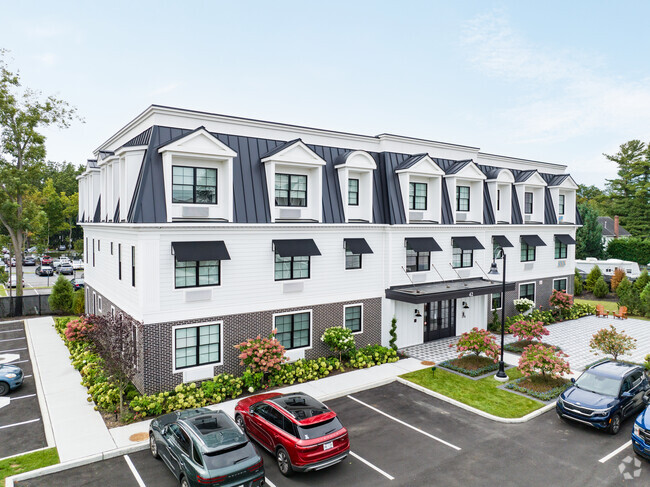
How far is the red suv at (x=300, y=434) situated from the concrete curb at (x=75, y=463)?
3.71m

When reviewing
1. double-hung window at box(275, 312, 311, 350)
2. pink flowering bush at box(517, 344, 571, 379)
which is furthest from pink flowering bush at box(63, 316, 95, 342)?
pink flowering bush at box(517, 344, 571, 379)

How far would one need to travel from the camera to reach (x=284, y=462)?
38.1 ft

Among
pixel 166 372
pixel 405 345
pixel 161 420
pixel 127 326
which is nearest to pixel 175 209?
pixel 127 326

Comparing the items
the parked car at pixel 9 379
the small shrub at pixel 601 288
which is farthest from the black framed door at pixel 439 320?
the small shrub at pixel 601 288

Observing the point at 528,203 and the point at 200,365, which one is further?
the point at 528,203

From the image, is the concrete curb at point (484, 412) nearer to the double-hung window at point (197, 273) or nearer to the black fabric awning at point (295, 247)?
the black fabric awning at point (295, 247)

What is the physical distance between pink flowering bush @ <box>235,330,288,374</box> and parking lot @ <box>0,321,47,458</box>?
7.18m

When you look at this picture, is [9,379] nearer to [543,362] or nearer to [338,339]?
[338,339]

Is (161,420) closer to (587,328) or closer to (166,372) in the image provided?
(166,372)

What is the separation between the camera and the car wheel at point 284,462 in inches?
452

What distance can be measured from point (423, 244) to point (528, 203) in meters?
12.1

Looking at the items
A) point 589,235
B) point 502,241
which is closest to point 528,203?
point 502,241

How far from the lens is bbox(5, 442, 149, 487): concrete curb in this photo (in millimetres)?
11271

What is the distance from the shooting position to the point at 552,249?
32.0 metres
